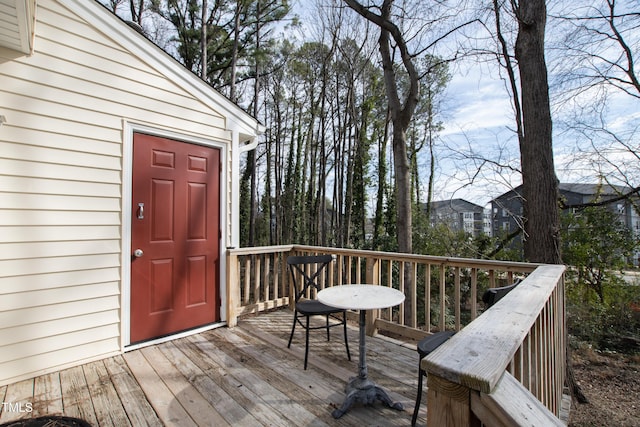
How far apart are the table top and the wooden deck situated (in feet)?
2.28

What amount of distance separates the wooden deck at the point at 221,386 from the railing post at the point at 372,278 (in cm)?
22

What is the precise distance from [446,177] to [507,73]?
232 centimetres

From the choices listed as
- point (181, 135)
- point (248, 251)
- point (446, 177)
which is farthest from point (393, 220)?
point (181, 135)

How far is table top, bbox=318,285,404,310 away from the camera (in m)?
1.97

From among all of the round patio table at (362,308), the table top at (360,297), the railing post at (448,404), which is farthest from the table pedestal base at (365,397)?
the railing post at (448,404)

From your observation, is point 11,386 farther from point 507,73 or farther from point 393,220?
point 393,220

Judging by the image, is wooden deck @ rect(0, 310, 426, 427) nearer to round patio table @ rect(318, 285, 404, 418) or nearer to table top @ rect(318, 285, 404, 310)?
round patio table @ rect(318, 285, 404, 418)

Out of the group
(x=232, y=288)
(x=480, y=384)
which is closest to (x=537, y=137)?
(x=480, y=384)

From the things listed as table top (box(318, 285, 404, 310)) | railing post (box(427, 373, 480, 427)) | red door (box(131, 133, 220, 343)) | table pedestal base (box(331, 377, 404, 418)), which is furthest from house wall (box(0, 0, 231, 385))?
railing post (box(427, 373, 480, 427))

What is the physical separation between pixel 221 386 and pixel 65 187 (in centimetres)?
215

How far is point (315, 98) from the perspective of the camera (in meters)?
11.2

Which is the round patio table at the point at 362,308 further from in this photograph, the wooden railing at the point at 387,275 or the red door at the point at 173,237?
the red door at the point at 173,237

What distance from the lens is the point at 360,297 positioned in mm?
2156

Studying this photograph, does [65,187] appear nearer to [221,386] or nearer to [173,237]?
[173,237]
